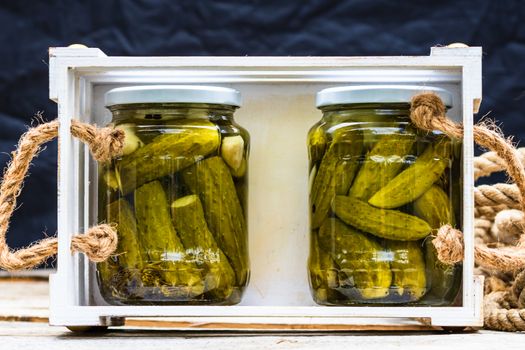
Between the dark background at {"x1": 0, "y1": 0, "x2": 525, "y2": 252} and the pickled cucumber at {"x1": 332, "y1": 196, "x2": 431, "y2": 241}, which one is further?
the dark background at {"x1": 0, "y1": 0, "x2": 525, "y2": 252}

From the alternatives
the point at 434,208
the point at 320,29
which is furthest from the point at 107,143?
the point at 320,29

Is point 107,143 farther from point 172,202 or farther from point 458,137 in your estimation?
point 458,137

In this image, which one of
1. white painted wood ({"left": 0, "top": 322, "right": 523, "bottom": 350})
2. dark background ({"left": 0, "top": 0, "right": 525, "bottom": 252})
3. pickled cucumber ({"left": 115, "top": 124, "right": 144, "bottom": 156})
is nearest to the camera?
white painted wood ({"left": 0, "top": 322, "right": 523, "bottom": 350})

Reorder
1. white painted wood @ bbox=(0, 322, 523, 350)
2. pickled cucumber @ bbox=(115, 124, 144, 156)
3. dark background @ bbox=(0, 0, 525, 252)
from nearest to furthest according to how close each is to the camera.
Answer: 1. white painted wood @ bbox=(0, 322, 523, 350)
2. pickled cucumber @ bbox=(115, 124, 144, 156)
3. dark background @ bbox=(0, 0, 525, 252)

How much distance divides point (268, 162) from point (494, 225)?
294 millimetres

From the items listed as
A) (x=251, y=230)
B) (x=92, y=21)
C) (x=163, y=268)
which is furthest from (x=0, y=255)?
(x=92, y=21)

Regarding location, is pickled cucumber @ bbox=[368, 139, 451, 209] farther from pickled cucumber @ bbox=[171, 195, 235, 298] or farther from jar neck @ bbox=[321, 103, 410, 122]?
pickled cucumber @ bbox=[171, 195, 235, 298]

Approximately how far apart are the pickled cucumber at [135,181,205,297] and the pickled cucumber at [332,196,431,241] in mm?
170

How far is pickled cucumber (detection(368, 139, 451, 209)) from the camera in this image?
1070mm

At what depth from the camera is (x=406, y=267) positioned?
1.07m

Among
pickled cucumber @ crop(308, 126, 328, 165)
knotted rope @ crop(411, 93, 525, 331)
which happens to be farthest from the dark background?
pickled cucumber @ crop(308, 126, 328, 165)

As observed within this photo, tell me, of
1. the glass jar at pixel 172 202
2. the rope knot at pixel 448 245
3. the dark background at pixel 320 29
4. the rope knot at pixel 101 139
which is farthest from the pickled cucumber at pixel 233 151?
the dark background at pixel 320 29

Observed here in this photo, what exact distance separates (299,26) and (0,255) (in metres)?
0.84

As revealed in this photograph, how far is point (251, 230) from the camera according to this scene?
1.24 meters
